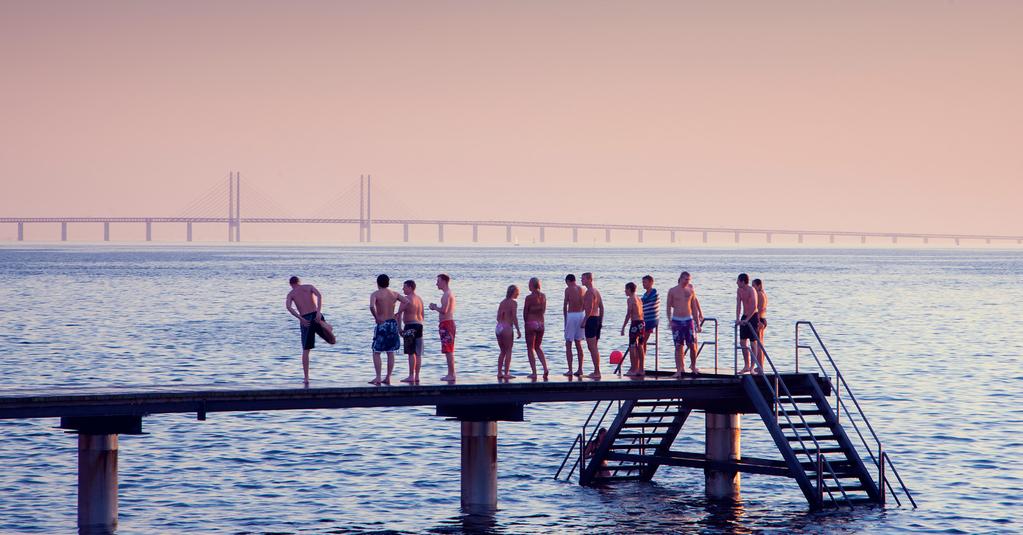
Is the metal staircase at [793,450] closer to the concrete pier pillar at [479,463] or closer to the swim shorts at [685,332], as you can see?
the swim shorts at [685,332]

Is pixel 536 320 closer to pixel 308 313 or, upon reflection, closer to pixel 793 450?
pixel 308 313

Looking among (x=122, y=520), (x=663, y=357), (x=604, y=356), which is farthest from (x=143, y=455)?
(x=604, y=356)

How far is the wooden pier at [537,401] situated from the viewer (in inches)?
898

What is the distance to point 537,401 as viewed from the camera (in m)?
25.2

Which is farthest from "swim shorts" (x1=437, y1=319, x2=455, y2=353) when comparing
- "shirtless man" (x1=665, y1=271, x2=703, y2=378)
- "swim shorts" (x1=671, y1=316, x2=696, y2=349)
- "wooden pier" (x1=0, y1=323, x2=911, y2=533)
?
"swim shorts" (x1=671, y1=316, x2=696, y2=349)

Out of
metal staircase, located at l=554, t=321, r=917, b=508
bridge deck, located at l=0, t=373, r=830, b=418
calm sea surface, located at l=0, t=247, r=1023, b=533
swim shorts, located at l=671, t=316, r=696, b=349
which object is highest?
swim shorts, located at l=671, t=316, r=696, b=349

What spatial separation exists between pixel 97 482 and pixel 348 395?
4099 mm

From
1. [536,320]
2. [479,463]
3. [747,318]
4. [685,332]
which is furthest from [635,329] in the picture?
[479,463]

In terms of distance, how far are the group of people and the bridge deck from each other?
491mm

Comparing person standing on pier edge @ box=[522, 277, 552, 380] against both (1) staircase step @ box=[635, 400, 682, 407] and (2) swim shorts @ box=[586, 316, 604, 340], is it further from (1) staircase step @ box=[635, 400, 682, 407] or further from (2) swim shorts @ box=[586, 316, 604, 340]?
(1) staircase step @ box=[635, 400, 682, 407]

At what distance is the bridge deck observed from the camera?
2227 cm

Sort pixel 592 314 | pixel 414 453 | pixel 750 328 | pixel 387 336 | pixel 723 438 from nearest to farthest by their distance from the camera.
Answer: pixel 387 336
pixel 592 314
pixel 750 328
pixel 723 438
pixel 414 453

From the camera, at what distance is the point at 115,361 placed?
5816 cm

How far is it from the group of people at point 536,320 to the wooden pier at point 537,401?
0.55 m
